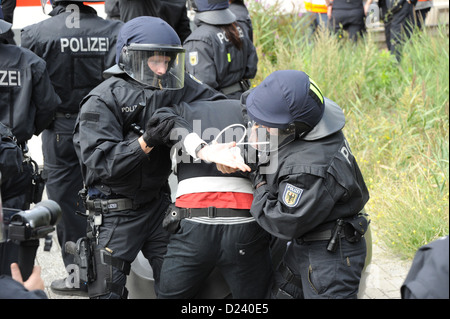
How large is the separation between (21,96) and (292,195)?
7.19 feet

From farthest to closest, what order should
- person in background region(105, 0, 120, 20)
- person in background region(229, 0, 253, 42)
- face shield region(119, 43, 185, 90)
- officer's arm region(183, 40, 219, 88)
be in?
person in background region(105, 0, 120, 20), person in background region(229, 0, 253, 42), officer's arm region(183, 40, 219, 88), face shield region(119, 43, 185, 90)

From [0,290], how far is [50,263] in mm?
2948

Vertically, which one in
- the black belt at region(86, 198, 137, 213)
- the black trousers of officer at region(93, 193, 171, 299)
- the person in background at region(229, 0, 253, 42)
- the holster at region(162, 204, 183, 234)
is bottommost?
the black trousers of officer at region(93, 193, 171, 299)

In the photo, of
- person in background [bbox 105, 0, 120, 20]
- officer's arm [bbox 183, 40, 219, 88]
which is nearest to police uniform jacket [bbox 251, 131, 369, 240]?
officer's arm [bbox 183, 40, 219, 88]

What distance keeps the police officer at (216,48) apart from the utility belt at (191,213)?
90.2 inches

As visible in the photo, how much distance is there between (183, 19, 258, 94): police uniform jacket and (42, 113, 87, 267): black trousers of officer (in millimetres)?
1199

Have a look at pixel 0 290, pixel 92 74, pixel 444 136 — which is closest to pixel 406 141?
pixel 444 136

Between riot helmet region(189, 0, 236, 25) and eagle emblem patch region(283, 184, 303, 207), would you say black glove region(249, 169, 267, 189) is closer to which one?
eagle emblem patch region(283, 184, 303, 207)

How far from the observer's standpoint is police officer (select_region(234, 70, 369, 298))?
3154 mm

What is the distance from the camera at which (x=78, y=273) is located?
3.87 meters

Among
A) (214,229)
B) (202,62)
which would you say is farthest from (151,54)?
(202,62)

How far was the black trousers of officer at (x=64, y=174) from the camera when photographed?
5004mm

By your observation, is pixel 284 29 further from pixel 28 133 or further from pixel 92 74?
pixel 28 133

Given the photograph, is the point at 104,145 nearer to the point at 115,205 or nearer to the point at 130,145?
the point at 130,145
